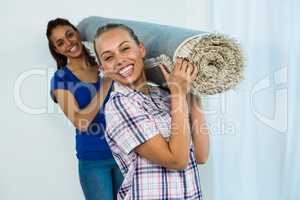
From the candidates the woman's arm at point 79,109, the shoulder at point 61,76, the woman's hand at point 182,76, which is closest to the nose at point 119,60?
the woman's hand at point 182,76

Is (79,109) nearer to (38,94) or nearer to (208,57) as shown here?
(38,94)

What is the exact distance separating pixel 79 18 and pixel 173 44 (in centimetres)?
76

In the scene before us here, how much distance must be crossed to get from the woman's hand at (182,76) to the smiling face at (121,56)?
96 mm

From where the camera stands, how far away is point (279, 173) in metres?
1.55

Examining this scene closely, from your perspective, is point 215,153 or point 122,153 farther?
point 215,153

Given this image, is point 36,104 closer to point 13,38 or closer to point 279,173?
point 13,38

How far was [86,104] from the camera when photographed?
52.9 inches

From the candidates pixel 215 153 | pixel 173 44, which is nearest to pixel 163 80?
pixel 173 44

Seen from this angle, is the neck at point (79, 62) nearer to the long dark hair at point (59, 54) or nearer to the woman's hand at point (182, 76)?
the long dark hair at point (59, 54)

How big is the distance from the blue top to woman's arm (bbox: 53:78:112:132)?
0.02 meters

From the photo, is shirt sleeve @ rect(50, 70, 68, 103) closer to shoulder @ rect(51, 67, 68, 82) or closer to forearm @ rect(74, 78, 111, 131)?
shoulder @ rect(51, 67, 68, 82)

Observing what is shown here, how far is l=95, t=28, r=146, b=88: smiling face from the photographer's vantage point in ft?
3.03

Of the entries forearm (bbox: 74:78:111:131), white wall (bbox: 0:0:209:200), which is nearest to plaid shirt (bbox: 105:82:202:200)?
forearm (bbox: 74:78:111:131)

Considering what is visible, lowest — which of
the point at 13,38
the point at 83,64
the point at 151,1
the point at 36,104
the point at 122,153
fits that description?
the point at 122,153
